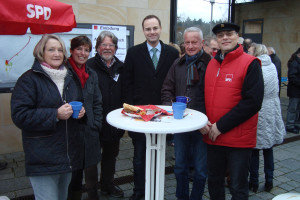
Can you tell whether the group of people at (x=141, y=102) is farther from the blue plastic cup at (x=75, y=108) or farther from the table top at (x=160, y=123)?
the table top at (x=160, y=123)

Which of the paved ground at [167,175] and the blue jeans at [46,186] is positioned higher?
the blue jeans at [46,186]

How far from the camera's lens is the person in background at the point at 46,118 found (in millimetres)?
2027

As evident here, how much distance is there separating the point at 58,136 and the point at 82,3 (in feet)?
11.2

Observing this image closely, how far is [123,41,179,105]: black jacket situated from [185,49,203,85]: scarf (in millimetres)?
350

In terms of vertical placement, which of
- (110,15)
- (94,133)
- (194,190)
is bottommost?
(194,190)

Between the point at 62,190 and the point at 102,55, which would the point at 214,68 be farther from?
the point at 62,190

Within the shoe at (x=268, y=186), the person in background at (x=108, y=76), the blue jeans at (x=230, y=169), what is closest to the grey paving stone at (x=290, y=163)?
the shoe at (x=268, y=186)

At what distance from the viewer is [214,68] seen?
2580 mm

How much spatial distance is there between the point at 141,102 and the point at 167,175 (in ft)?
4.92

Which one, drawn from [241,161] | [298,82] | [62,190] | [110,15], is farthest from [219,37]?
[298,82]

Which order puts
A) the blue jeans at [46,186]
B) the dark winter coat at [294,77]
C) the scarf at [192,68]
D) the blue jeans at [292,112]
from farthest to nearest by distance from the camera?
the blue jeans at [292,112] < the dark winter coat at [294,77] < the scarf at [192,68] < the blue jeans at [46,186]

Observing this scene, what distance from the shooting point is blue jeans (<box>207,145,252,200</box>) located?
2.48 m

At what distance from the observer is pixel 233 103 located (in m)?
2.44

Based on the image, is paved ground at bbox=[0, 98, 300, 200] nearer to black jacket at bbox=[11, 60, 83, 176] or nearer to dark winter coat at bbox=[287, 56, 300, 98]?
black jacket at bbox=[11, 60, 83, 176]
